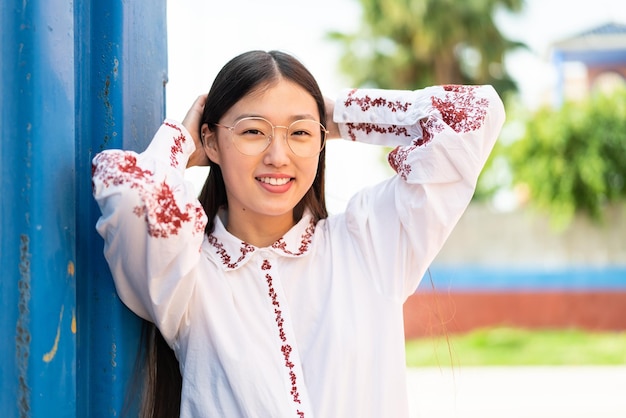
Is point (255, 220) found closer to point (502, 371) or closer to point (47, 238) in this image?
point (47, 238)

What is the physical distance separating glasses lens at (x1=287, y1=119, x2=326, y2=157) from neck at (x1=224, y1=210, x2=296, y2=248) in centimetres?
17

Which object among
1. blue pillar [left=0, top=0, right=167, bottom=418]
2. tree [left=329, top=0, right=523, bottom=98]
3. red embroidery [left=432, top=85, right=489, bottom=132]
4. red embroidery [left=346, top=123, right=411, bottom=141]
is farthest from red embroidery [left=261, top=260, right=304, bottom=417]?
tree [left=329, top=0, right=523, bottom=98]

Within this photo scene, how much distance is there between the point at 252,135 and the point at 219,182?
234mm

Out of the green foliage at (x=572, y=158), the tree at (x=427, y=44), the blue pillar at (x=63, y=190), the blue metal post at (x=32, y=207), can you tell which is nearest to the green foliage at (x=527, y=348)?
the green foliage at (x=572, y=158)

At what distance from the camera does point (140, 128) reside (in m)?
1.47

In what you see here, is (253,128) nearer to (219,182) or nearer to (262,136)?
(262,136)

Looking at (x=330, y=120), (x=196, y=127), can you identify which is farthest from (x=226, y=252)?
(x=330, y=120)

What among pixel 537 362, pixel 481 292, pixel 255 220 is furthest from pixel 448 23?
pixel 255 220

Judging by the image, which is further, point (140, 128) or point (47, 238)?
point (140, 128)

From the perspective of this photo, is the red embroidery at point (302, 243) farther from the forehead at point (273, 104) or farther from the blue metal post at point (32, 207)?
the blue metal post at point (32, 207)

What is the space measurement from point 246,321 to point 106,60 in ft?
1.69

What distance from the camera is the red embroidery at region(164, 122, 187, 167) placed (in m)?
1.44

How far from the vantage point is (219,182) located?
1.74 m

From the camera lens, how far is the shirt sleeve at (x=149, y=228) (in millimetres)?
1261
